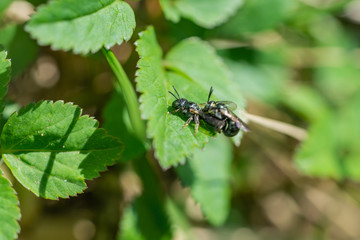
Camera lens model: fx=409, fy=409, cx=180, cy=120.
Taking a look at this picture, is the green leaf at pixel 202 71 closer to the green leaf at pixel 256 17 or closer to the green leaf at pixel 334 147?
the green leaf at pixel 256 17

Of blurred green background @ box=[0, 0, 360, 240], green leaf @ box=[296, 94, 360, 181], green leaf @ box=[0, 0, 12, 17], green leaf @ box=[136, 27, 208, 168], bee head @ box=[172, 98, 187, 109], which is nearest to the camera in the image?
green leaf @ box=[136, 27, 208, 168]

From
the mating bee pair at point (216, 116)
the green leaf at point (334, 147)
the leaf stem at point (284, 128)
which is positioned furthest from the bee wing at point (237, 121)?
the green leaf at point (334, 147)

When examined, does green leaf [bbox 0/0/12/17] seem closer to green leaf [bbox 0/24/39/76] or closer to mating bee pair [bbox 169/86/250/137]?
green leaf [bbox 0/24/39/76]

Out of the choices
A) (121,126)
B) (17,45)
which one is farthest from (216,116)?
(17,45)

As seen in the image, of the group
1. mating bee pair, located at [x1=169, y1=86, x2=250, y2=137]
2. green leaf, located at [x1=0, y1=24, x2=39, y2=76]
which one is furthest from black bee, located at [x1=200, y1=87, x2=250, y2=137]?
green leaf, located at [x1=0, y1=24, x2=39, y2=76]

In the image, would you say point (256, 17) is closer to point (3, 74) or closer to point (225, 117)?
point (225, 117)

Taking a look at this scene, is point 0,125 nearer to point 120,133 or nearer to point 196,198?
point 120,133
